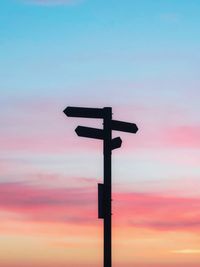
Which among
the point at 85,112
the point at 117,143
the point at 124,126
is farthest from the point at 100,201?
the point at 85,112

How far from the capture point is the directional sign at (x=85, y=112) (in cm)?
1223

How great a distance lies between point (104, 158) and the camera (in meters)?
12.0

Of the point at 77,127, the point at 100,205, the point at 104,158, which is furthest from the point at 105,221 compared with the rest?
the point at 77,127

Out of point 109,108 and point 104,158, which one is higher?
point 109,108

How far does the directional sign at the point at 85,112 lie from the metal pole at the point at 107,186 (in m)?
0.12

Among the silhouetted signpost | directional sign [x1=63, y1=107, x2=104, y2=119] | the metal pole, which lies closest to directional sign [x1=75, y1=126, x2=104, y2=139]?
the silhouetted signpost

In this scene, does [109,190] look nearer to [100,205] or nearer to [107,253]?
[100,205]

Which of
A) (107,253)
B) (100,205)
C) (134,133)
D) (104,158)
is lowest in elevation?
(107,253)

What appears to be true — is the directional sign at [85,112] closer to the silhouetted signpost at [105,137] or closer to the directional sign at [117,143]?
the silhouetted signpost at [105,137]

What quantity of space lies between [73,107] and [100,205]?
6.91 feet

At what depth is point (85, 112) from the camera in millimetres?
12266

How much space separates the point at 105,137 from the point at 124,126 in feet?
1.93

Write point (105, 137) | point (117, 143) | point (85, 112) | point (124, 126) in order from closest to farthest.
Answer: point (117, 143) < point (105, 137) < point (85, 112) < point (124, 126)

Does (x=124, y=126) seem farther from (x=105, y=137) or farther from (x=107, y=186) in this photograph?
(x=107, y=186)
